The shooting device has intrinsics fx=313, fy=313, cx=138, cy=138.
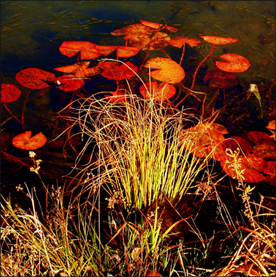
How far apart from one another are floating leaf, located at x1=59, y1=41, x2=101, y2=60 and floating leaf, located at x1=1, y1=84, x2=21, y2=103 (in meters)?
0.57

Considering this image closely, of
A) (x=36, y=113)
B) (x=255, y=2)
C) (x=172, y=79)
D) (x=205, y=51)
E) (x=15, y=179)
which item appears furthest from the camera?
(x=255, y=2)

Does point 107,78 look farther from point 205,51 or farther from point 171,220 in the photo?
point 171,220

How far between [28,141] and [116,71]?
92cm

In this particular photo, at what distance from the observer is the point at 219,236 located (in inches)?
65.7

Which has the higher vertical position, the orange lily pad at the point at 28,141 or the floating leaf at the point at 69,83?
the floating leaf at the point at 69,83

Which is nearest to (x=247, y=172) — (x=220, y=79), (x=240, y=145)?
(x=240, y=145)

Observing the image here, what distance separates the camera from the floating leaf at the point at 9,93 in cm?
241

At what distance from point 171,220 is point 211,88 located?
4.20ft

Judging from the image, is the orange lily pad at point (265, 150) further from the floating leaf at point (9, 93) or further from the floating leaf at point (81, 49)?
the floating leaf at point (9, 93)

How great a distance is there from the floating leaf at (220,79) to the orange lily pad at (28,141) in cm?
140

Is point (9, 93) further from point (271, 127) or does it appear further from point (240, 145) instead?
point (271, 127)

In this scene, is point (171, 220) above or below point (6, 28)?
below

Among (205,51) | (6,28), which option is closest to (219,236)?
(205,51)

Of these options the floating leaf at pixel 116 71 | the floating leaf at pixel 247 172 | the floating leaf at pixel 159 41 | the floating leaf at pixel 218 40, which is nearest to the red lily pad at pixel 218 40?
the floating leaf at pixel 218 40
